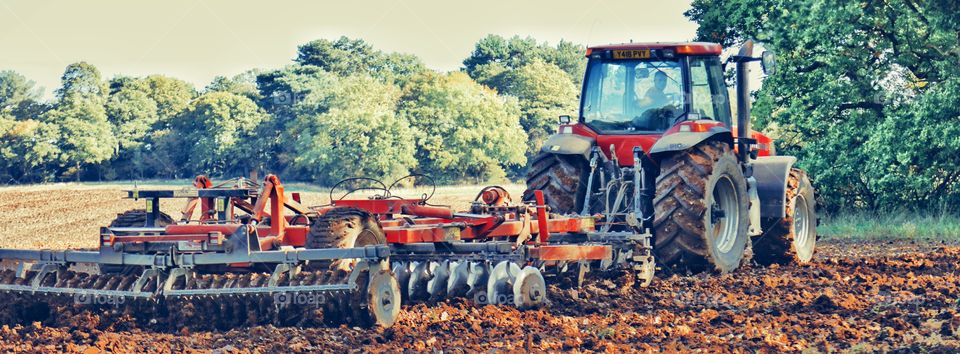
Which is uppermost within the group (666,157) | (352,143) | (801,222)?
(352,143)

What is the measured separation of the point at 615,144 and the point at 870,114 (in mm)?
9379

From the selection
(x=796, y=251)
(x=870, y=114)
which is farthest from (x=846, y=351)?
(x=870, y=114)

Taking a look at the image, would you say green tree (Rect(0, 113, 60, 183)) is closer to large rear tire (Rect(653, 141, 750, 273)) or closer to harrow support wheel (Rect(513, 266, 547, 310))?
large rear tire (Rect(653, 141, 750, 273))

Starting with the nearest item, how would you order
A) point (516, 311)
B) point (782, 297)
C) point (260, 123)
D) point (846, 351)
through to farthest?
point (846, 351)
point (516, 311)
point (782, 297)
point (260, 123)

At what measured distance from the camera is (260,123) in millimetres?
50812

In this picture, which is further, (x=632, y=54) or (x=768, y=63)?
(x=632, y=54)

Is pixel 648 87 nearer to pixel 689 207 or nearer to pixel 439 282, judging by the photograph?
pixel 689 207

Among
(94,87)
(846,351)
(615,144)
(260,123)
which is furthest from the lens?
(94,87)

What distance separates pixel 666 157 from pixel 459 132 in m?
41.6

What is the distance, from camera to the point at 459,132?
53.9 m

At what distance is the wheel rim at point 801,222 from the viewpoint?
1515 cm

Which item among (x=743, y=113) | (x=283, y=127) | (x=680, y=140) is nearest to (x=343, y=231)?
(x=680, y=140)

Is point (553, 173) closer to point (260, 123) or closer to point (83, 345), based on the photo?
point (83, 345)

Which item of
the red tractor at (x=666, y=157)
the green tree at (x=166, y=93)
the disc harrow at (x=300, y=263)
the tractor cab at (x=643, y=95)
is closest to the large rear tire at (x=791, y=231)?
the red tractor at (x=666, y=157)
